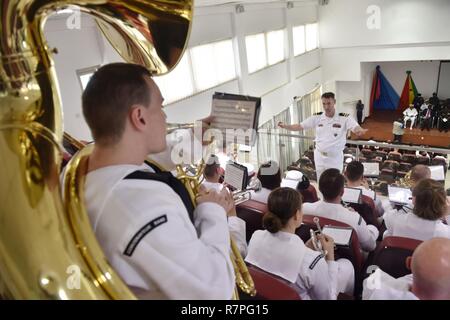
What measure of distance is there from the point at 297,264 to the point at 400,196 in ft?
6.21

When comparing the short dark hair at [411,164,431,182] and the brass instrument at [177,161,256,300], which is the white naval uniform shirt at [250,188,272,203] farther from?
the brass instrument at [177,161,256,300]

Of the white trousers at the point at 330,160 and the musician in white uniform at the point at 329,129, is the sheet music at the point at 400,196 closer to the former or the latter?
the musician in white uniform at the point at 329,129

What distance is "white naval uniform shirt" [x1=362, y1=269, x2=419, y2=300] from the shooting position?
144 centimetres

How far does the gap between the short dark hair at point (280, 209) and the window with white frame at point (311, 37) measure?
39.5ft

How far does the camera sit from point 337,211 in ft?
9.04

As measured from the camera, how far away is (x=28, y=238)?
723 mm

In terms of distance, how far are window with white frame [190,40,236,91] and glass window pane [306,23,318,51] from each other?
549 cm

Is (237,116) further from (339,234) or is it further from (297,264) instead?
(339,234)

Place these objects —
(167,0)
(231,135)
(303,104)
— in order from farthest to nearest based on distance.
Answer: (303,104) → (231,135) → (167,0)

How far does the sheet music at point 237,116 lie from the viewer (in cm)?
135

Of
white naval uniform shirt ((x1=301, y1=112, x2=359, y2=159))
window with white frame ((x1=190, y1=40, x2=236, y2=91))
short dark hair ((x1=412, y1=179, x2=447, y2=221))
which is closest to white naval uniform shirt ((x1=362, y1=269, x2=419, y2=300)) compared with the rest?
short dark hair ((x1=412, y1=179, x2=447, y2=221))
